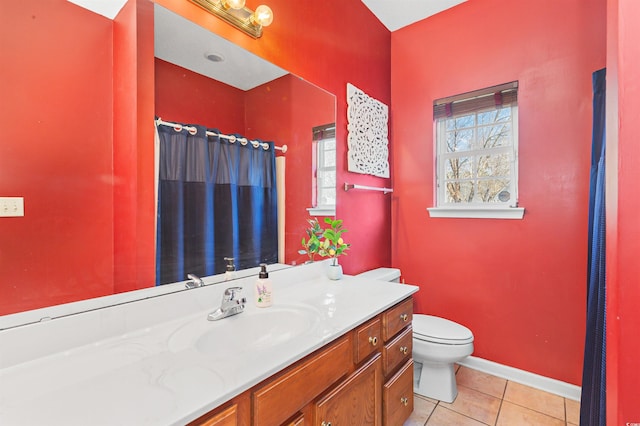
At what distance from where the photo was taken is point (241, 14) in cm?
141

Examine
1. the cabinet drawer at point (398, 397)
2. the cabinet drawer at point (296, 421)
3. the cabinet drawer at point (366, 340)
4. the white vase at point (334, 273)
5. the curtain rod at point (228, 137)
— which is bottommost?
the cabinet drawer at point (398, 397)

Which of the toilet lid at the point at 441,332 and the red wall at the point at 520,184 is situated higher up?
the red wall at the point at 520,184

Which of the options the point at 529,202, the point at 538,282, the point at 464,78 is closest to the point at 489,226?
the point at 529,202

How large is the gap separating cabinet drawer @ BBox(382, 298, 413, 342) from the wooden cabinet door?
12cm

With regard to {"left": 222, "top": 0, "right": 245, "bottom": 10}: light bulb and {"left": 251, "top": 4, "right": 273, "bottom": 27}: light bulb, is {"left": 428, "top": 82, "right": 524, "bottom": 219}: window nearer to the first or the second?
{"left": 251, "top": 4, "right": 273, "bottom": 27}: light bulb

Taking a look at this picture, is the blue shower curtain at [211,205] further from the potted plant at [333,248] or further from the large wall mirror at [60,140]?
the potted plant at [333,248]

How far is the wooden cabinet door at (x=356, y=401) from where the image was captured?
3.31 ft

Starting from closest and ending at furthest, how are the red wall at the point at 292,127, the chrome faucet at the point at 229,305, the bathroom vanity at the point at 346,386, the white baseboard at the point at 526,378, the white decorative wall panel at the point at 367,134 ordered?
the bathroom vanity at the point at 346,386 → the chrome faucet at the point at 229,305 → the red wall at the point at 292,127 → the white baseboard at the point at 526,378 → the white decorative wall panel at the point at 367,134

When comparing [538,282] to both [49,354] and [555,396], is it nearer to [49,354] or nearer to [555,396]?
[555,396]

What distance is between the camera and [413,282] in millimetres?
2523

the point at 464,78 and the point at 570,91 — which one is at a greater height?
the point at 464,78

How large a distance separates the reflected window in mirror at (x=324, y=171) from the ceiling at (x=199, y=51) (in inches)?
18.1

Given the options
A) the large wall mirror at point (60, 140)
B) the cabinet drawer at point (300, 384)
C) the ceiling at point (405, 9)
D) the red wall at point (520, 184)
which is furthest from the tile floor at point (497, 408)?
the ceiling at point (405, 9)

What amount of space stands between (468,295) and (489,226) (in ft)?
1.77
